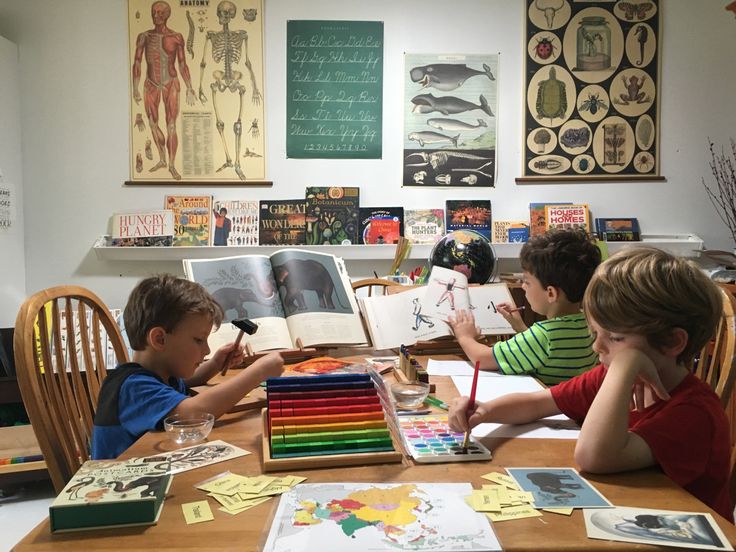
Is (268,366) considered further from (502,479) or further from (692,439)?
(692,439)

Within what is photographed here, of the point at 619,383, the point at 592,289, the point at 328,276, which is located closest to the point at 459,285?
→ the point at 328,276

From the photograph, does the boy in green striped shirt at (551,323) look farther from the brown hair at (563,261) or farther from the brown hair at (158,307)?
the brown hair at (158,307)

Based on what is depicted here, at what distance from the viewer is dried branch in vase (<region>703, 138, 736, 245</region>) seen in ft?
11.0

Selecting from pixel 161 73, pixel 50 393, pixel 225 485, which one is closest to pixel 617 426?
pixel 225 485

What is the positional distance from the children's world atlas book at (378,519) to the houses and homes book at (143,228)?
2647 mm

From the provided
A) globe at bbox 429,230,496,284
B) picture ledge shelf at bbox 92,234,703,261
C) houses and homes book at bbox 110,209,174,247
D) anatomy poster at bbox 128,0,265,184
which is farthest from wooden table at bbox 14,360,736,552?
anatomy poster at bbox 128,0,265,184

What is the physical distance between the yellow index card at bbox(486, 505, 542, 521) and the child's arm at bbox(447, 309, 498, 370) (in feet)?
2.51

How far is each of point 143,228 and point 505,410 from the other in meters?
2.62

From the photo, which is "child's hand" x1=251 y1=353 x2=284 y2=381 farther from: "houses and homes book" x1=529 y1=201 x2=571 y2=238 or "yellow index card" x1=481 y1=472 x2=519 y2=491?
"houses and homes book" x1=529 y1=201 x2=571 y2=238

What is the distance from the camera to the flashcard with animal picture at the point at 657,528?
69 centimetres

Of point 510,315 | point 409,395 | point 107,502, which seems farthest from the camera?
point 510,315

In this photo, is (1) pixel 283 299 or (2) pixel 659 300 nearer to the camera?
(2) pixel 659 300

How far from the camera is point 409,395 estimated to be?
3.98 ft

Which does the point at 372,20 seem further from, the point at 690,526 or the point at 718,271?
the point at 690,526
